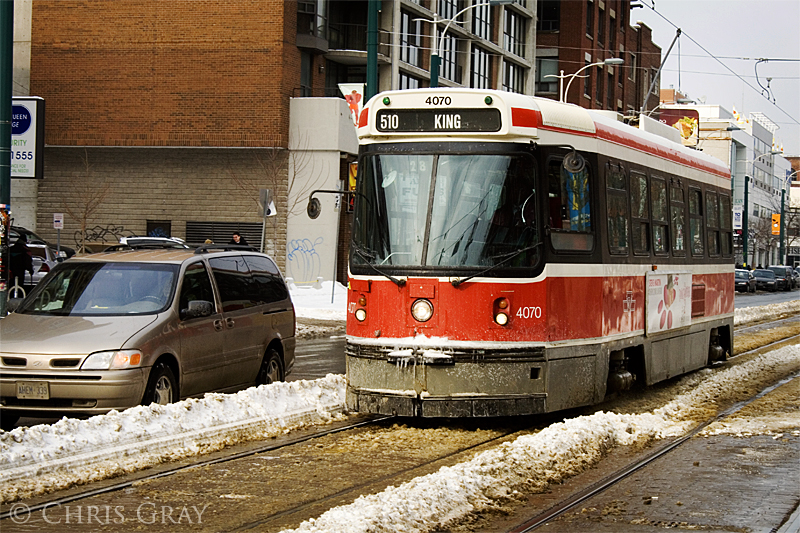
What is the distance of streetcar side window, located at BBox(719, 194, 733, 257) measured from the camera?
55.3 feet

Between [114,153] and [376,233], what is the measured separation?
32546 millimetres

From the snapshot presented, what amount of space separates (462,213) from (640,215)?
333cm

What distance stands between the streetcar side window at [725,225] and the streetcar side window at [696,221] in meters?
1.46

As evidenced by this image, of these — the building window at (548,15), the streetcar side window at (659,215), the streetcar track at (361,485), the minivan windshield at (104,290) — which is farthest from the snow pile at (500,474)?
the building window at (548,15)

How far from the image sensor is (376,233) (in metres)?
10.6

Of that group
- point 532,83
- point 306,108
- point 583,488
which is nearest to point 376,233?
point 583,488

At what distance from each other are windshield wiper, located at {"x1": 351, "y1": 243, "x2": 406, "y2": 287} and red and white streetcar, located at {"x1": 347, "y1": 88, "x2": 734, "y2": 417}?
0.06 feet

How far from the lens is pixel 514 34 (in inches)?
2424

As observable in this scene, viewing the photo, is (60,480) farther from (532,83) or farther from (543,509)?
(532,83)

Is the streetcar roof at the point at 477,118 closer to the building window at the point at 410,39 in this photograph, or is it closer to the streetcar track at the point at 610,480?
the streetcar track at the point at 610,480

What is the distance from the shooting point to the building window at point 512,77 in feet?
200

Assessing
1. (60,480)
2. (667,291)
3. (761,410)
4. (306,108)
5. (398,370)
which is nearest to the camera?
(60,480)

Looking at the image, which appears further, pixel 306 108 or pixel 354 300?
pixel 306 108

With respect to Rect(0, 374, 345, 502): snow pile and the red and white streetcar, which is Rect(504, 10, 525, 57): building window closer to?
the red and white streetcar
